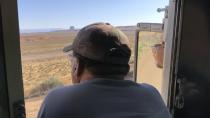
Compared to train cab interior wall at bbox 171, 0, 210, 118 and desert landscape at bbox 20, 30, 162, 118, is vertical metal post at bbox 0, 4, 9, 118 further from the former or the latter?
train cab interior wall at bbox 171, 0, 210, 118

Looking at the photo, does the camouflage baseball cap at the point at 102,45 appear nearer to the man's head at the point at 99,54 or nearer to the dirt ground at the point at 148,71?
the man's head at the point at 99,54

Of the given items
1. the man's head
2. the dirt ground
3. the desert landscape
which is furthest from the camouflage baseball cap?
the dirt ground

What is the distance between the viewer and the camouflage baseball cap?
109cm

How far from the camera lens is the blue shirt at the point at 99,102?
1003 mm

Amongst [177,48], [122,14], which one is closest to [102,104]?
[122,14]

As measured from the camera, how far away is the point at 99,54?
1.09 meters

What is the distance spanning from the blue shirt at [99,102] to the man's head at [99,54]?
4cm

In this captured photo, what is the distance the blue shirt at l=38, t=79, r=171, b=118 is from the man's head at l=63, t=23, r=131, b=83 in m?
0.04

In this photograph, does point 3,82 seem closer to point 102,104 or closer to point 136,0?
point 102,104

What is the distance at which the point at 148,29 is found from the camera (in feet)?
6.37

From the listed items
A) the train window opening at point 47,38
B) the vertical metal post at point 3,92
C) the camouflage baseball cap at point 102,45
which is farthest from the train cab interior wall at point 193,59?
the vertical metal post at point 3,92

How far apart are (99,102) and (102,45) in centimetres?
21

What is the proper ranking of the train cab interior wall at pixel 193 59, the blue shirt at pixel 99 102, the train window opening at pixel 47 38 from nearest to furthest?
the blue shirt at pixel 99 102, the train window opening at pixel 47 38, the train cab interior wall at pixel 193 59

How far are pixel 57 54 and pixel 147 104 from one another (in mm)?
583
